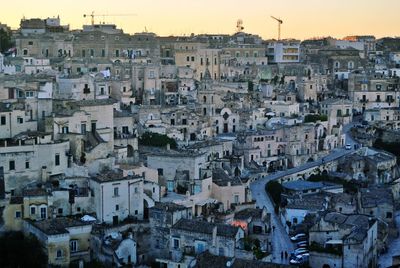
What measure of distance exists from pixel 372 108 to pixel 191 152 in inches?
647

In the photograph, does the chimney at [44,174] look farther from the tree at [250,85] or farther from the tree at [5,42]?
the tree at [5,42]

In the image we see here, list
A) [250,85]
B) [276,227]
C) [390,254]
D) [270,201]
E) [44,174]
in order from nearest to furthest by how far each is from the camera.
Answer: [44,174], [390,254], [276,227], [270,201], [250,85]

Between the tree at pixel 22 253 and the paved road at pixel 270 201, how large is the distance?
6.16m

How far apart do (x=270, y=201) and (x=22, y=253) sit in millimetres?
9860

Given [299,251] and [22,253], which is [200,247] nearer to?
[299,251]

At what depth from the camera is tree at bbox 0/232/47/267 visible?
1812 cm

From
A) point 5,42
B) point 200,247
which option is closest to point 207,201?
point 200,247

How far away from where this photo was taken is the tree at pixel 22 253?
18.1 metres

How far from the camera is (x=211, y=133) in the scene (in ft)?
102

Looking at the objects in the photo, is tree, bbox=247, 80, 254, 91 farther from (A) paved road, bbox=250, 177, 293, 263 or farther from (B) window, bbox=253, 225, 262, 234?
(B) window, bbox=253, 225, 262, 234

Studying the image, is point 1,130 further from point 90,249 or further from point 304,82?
point 304,82

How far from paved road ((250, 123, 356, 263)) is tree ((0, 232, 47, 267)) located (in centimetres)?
616

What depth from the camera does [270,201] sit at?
2581 centimetres

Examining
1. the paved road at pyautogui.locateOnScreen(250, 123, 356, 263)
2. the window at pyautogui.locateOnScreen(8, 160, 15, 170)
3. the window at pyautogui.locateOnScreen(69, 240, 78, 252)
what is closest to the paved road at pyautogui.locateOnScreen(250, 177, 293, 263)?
the paved road at pyautogui.locateOnScreen(250, 123, 356, 263)
